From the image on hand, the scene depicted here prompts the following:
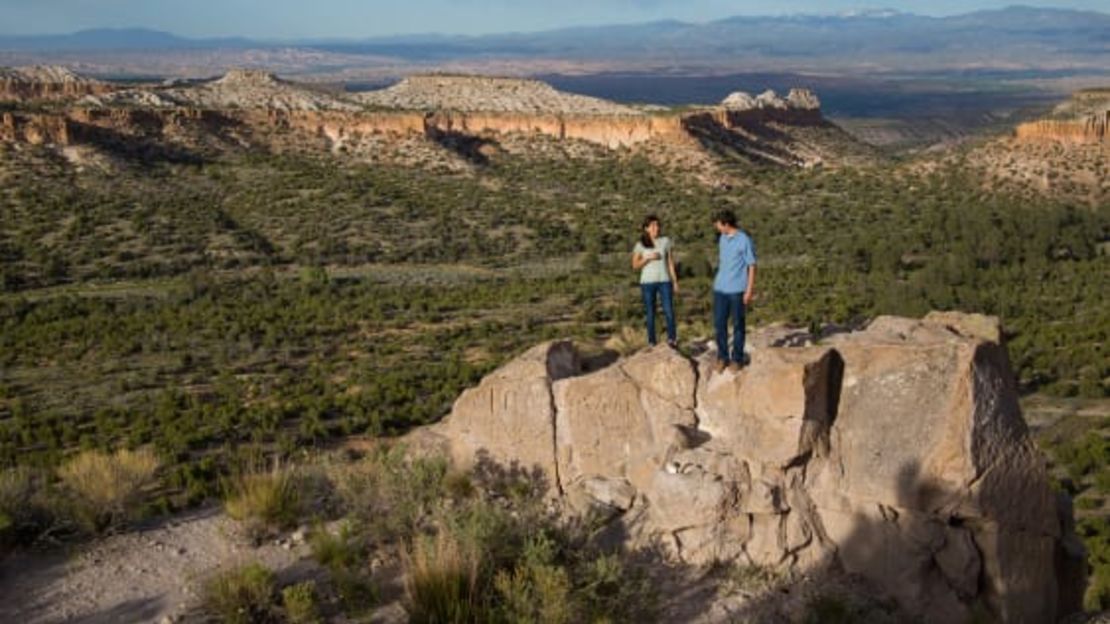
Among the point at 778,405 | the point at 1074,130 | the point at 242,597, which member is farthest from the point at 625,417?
the point at 1074,130

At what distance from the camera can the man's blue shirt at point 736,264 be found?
10.1 metres

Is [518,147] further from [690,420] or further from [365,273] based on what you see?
[690,420]

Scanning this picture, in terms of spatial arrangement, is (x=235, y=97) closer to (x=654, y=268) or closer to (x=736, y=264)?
(x=654, y=268)

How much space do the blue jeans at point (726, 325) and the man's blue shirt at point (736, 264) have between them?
8 cm

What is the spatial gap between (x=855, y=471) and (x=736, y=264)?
2.36m

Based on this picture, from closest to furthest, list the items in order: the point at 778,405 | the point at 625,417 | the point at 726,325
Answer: the point at 778,405 < the point at 625,417 < the point at 726,325

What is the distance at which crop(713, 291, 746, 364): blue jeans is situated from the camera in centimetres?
968

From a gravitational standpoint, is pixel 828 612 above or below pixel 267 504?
below

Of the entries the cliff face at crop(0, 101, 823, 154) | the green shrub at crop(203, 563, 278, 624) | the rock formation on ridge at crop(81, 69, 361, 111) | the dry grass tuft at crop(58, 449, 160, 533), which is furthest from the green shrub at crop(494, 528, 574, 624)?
the rock formation on ridge at crop(81, 69, 361, 111)

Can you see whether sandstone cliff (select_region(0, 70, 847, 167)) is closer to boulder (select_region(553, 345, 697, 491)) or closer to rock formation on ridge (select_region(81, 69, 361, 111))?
rock formation on ridge (select_region(81, 69, 361, 111))

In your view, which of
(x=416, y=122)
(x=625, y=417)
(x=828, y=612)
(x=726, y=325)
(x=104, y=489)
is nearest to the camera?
(x=828, y=612)

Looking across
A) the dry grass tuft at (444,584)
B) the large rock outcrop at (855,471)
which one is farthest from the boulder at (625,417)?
the dry grass tuft at (444,584)

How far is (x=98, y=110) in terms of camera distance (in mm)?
59844

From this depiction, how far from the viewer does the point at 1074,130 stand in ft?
196
